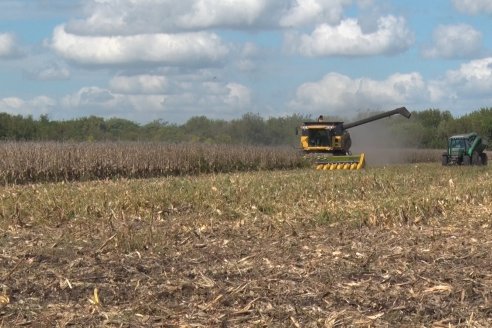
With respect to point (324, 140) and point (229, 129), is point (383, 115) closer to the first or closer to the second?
point (324, 140)

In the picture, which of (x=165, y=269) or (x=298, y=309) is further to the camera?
(x=165, y=269)

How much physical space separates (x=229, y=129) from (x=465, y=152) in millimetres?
32084

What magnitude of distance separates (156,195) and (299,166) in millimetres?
21753

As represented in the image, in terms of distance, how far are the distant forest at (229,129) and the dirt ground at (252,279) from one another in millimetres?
26757

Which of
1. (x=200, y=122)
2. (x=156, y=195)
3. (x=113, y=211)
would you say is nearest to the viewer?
(x=113, y=211)

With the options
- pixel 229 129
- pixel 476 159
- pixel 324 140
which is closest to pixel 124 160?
pixel 324 140

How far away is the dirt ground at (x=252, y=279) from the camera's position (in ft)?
15.9

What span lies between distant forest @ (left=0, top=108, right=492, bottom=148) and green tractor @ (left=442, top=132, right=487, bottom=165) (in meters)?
4.13

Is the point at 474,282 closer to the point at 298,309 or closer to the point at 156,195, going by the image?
the point at 298,309

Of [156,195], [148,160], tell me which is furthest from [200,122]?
[156,195]

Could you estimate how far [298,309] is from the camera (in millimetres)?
4941

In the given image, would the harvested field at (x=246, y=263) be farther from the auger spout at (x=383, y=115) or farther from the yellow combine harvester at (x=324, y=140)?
the auger spout at (x=383, y=115)

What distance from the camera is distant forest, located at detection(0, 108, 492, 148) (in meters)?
45.3

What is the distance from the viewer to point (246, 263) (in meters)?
6.21
